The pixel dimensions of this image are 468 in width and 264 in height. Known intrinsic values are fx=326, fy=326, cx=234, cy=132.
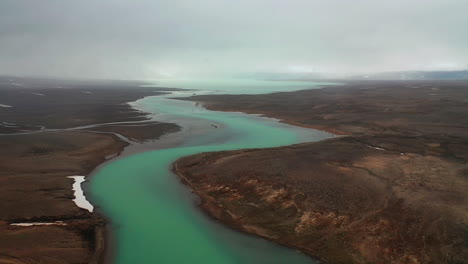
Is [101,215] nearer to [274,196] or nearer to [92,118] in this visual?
[274,196]

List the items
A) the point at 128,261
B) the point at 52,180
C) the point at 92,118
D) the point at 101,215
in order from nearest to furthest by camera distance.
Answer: the point at 128,261 < the point at 101,215 < the point at 52,180 < the point at 92,118

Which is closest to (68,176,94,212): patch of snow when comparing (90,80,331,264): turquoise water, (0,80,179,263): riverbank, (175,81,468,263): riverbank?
(0,80,179,263): riverbank

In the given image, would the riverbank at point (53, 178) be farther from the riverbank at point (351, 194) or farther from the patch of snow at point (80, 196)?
the riverbank at point (351, 194)

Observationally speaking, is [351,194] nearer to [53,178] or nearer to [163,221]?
[163,221]

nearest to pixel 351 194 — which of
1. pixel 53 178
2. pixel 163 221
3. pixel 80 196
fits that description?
pixel 163 221

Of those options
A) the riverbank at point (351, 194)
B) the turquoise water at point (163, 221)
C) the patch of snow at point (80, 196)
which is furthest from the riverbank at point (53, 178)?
the riverbank at point (351, 194)

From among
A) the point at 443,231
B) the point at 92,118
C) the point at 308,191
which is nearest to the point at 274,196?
the point at 308,191
